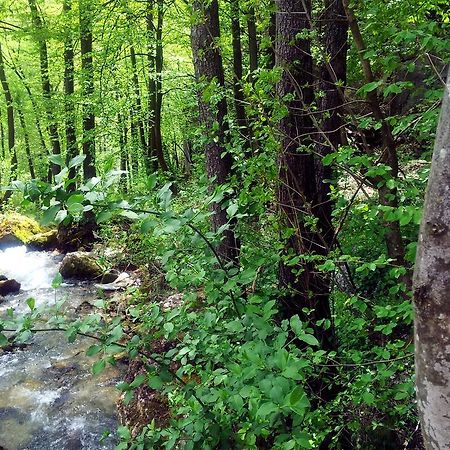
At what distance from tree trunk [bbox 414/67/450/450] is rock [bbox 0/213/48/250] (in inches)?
583

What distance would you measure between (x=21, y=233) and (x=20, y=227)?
0.45 m

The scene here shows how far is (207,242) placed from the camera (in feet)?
6.29

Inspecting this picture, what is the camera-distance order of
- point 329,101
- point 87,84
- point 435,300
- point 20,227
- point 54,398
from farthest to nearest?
point 20,227 → point 87,84 → point 54,398 → point 329,101 → point 435,300

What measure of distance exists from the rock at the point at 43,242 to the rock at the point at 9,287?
344cm

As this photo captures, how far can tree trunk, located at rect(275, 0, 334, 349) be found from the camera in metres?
3.20

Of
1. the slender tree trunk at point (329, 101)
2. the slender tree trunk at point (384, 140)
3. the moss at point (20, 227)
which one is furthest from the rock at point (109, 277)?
the slender tree trunk at point (384, 140)

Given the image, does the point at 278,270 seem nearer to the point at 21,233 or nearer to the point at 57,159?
the point at 57,159

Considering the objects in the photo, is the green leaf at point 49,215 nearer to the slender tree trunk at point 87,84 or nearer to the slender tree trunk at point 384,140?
the slender tree trunk at point 384,140

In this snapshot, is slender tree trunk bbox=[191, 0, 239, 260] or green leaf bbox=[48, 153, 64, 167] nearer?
green leaf bbox=[48, 153, 64, 167]

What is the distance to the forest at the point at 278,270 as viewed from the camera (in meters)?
1.53

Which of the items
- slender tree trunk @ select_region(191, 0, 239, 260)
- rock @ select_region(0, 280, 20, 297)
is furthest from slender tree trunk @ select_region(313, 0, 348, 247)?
rock @ select_region(0, 280, 20, 297)

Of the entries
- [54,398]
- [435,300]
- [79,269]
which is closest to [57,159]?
[435,300]

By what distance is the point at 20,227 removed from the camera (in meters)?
14.9

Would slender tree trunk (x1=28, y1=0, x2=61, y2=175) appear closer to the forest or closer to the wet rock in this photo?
the forest
